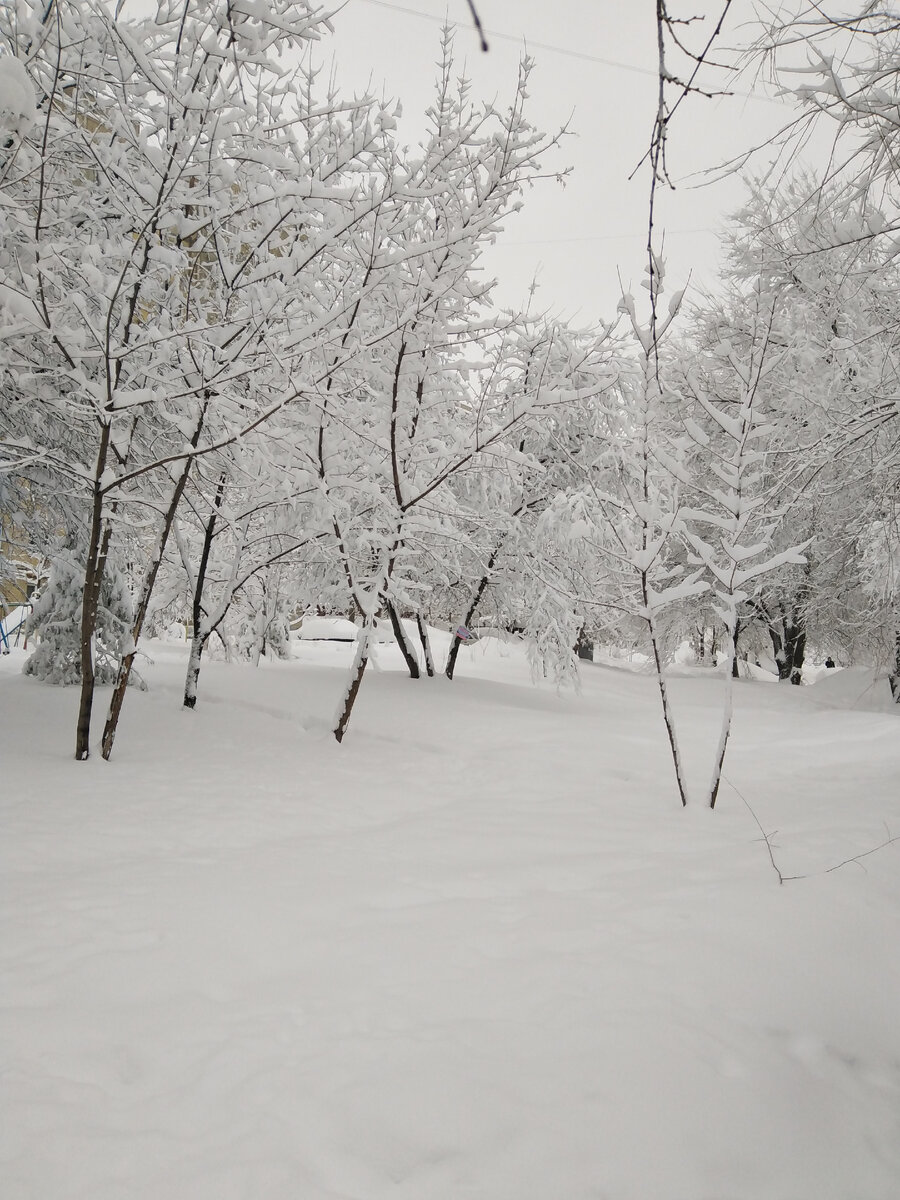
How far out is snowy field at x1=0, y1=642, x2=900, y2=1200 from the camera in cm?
141

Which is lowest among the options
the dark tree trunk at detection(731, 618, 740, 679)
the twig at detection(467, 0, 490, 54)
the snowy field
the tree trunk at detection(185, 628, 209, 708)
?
the snowy field

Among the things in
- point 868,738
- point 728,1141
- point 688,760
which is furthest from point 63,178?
point 868,738

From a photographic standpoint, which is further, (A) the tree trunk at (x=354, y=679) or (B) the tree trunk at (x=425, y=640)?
(B) the tree trunk at (x=425, y=640)

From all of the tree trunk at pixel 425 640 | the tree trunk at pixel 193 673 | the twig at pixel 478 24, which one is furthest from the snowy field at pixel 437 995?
the tree trunk at pixel 425 640

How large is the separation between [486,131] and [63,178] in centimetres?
316

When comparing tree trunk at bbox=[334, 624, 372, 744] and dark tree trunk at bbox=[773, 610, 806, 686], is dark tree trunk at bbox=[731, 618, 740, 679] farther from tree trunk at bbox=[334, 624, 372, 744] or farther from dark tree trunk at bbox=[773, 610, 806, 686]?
tree trunk at bbox=[334, 624, 372, 744]

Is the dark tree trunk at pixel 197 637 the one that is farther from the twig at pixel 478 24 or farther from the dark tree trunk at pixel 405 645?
the twig at pixel 478 24

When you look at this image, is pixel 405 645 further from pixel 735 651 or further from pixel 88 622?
pixel 88 622

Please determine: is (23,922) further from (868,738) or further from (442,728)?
(868,738)

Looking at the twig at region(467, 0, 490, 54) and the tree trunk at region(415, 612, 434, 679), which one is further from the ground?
the twig at region(467, 0, 490, 54)

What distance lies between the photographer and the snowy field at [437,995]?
141 centimetres

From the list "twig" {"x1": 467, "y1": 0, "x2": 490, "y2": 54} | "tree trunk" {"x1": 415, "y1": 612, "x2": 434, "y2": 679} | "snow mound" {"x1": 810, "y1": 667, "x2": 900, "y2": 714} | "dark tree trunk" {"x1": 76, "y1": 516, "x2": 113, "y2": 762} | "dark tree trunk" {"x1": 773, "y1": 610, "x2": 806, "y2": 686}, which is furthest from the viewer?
"dark tree trunk" {"x1": 773, "y1": 610, "x2": 806, "y2": 686}

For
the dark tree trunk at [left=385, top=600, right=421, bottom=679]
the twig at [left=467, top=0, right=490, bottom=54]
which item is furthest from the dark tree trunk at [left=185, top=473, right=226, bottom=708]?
the twig at [left=467, top=0, right=490, bottom=54]

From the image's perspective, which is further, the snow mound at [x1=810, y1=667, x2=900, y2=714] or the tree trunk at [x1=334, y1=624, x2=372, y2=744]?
the snow mound at [x1=810, y1=667, x2=900, y2=714]
